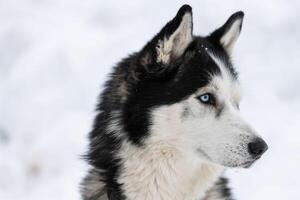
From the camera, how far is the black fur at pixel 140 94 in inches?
153

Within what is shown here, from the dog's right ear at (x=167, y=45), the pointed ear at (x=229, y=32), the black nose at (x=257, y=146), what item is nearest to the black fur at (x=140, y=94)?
the dog's right ear at (x=167, y=45)

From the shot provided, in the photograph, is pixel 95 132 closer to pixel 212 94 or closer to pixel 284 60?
pixel 212 94

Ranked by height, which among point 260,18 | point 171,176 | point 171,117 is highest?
point 260,18

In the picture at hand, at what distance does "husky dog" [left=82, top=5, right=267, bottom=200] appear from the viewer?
3.81 meters

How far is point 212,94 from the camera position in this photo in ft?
12.7

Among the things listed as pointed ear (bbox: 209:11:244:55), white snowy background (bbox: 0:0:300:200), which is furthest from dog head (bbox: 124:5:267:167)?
white snowy background (bbox: 0:0:300:200)

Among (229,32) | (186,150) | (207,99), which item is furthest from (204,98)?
(229,32)

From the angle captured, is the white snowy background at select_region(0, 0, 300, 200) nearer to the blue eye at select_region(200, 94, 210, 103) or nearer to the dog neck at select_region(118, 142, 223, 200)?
the dog neck at select_region(118, 142, 223, 200)

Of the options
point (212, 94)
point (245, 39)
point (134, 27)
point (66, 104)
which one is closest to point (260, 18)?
point (245, 39)

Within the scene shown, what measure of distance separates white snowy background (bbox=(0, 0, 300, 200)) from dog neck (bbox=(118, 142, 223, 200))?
1281 millimetres

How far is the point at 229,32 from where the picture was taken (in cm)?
428

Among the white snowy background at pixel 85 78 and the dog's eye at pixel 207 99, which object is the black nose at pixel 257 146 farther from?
the white snowy background at pixel 85 78

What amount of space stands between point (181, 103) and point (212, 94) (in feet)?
0.58

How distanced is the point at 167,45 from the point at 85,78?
334 cm
